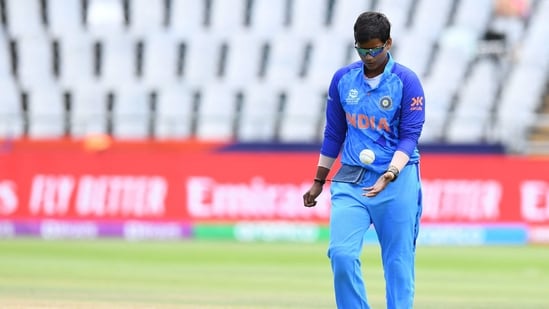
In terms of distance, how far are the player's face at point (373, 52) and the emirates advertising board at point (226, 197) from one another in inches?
675

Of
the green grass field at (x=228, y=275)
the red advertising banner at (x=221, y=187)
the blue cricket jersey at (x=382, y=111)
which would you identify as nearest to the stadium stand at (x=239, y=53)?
the red advertising banner at (x=221, y=187)

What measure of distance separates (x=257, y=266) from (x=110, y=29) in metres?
18.4

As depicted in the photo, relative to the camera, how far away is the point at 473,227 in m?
26.8

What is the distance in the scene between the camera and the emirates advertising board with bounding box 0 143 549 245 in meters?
26.6

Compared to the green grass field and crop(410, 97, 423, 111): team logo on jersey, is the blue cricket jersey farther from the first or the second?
the green grass field

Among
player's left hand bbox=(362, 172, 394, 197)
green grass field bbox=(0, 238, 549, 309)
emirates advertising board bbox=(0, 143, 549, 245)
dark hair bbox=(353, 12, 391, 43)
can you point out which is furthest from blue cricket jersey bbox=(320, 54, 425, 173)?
emirates advertising board bbox=(0, 143, 549, 245)

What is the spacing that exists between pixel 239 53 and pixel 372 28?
29089mm

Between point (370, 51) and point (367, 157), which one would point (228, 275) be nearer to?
point (367, 157)

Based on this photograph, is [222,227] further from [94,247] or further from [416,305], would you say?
[416,305]

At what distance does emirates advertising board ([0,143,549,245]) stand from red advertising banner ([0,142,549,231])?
2 centimetres

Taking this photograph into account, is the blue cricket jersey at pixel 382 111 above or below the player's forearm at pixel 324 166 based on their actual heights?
above

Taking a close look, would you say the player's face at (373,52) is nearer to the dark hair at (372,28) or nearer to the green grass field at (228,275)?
the dark hair at (372,28)

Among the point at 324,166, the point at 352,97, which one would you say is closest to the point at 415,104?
the point at 352,97

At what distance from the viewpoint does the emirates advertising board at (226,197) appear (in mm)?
26625
